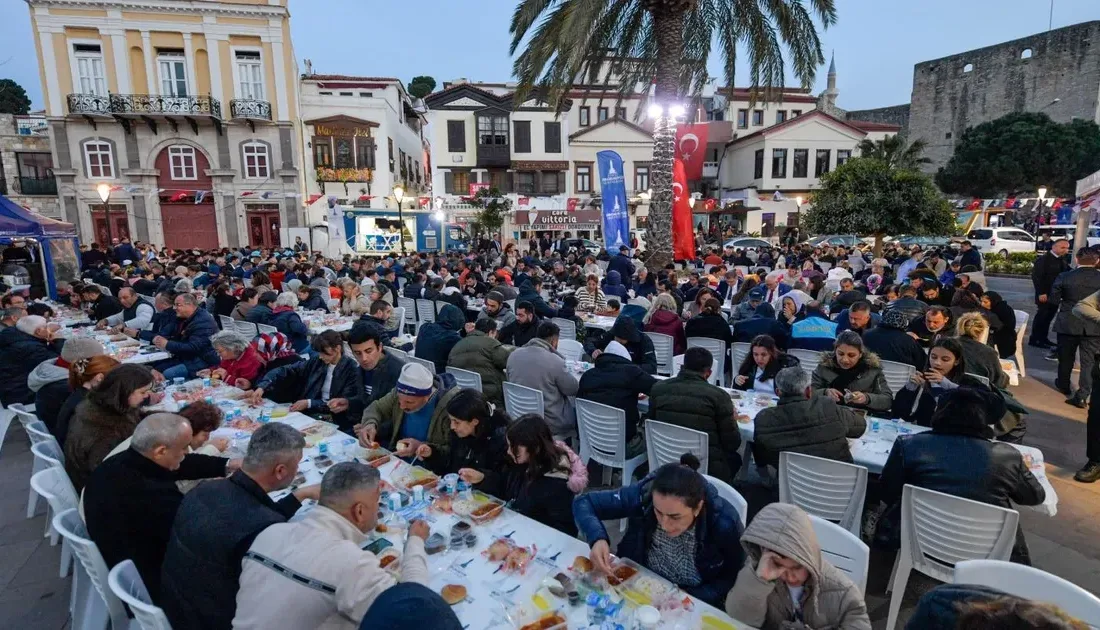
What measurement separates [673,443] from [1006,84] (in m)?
50.2

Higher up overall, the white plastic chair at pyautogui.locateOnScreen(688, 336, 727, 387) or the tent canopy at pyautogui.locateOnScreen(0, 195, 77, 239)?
the tent canopy at pyautogui.locateOnScreen(0, 195, 77, 239)

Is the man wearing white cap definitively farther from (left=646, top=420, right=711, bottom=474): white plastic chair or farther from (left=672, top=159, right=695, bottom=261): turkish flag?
(left=672, top=159, right=695, bottom=261): turkish flag

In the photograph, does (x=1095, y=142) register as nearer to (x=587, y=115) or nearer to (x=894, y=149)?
(x=894, y=149)

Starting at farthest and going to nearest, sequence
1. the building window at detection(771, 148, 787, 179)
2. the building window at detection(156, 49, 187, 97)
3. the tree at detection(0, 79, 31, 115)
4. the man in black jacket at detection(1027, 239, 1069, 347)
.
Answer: the tree at detection(0, 79, 31, 115), the building window at detection(771, 148, 787, 179), the building window at detection(156, 49, 187, 97), the man in black jacket at detection(1027, 239, 1069, 347)

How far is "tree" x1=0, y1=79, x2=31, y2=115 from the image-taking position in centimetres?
4078

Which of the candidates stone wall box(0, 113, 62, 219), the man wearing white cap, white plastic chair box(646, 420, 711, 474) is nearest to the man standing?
white plastic chair box(646, 420, 711, 474)

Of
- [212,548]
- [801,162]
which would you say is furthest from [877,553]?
[801,162]

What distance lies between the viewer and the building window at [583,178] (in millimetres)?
34000

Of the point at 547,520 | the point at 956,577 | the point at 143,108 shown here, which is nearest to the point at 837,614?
the point at 956,577

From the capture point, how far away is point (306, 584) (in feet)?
7.01

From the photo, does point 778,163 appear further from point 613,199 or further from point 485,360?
point 485,360

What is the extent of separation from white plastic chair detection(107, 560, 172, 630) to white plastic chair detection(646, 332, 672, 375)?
19.7 feet

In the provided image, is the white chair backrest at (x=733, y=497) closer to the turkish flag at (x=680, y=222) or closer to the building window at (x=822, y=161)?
the turkish flag at (x=680, y=222)

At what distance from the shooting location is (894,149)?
1208 inches
